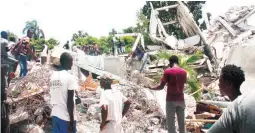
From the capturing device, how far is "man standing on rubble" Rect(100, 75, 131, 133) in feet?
13.4

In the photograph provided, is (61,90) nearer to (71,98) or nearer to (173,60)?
(71,98)

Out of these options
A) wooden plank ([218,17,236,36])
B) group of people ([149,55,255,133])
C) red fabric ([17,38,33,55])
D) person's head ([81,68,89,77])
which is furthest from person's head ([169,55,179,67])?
wooden plank ([218,17,236,36])

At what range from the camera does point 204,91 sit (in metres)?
10.1

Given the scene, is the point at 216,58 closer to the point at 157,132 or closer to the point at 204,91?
the point at 204,91

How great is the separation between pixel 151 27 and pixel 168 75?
1175 centimetres

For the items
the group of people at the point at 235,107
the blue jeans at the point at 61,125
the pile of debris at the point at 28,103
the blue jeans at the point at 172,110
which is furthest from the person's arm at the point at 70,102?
the pile of debris at the point at 28,103

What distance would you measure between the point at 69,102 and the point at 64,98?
0.39 feet

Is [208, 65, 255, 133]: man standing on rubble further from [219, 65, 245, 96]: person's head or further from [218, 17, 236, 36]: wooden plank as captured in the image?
[218, 17, 236, 36]: wooden plank

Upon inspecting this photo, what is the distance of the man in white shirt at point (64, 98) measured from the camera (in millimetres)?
3996

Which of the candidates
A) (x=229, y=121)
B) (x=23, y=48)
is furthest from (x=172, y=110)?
(x=23, y=48)

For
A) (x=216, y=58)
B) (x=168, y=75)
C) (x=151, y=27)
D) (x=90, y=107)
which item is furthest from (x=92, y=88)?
(x=151, y=27)

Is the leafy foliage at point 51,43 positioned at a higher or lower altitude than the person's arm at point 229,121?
higher

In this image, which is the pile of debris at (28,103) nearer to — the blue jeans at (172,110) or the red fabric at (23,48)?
the red fabric at (23,48)

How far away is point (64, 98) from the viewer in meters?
4.07
